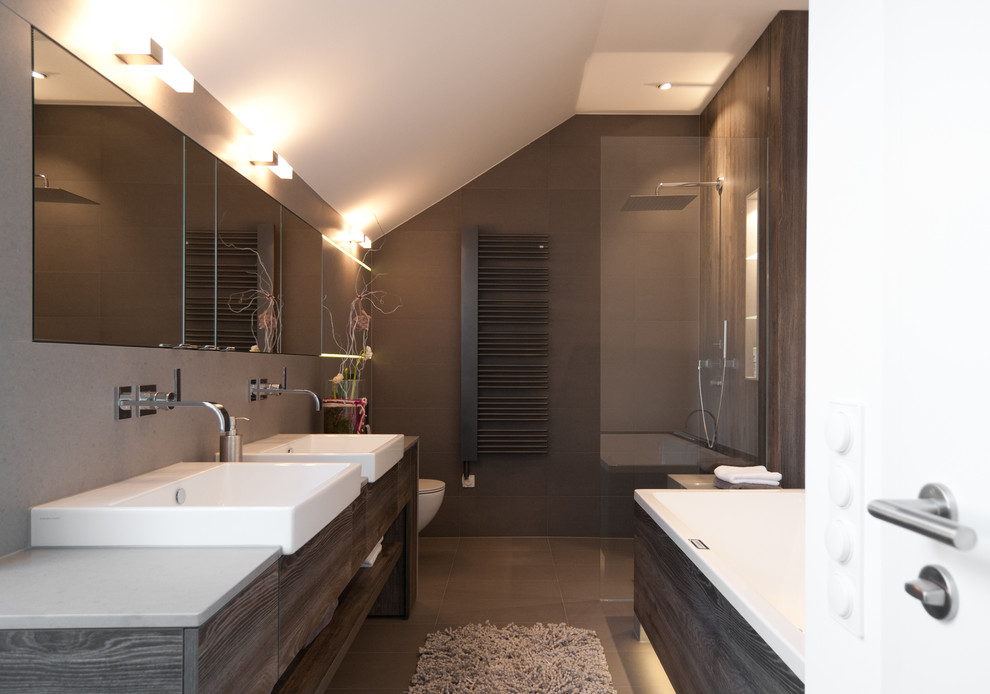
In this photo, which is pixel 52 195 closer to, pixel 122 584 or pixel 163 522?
pixel 163 522

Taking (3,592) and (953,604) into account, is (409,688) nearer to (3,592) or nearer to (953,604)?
(3,592)

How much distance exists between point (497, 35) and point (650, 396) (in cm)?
188

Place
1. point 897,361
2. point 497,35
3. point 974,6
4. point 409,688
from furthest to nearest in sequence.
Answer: point 497,35, point 409,688, point 897,361, point 974,6

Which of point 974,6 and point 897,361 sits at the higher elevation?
point 974,6

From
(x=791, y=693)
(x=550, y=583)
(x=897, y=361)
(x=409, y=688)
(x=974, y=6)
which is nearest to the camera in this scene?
(x=974, y=6)

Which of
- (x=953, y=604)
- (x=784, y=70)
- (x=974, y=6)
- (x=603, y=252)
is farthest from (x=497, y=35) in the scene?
(x=953, y=604)

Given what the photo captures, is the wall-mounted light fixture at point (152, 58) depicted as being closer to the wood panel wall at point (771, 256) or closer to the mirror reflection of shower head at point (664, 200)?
the mirror reflection of shower head at point (664, 200)

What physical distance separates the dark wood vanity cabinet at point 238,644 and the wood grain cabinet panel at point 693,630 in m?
1.03

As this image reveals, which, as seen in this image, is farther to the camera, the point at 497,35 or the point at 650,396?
the point at 650,396

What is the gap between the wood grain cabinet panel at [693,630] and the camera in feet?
4.87

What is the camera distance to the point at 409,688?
2.70 meters

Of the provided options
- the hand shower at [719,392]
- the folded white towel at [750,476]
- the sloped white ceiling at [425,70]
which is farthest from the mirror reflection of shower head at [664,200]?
the folded white towel at [750,476]

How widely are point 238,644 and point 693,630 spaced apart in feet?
4.44

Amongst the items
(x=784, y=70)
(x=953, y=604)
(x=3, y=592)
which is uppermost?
(x=784, y=70)
